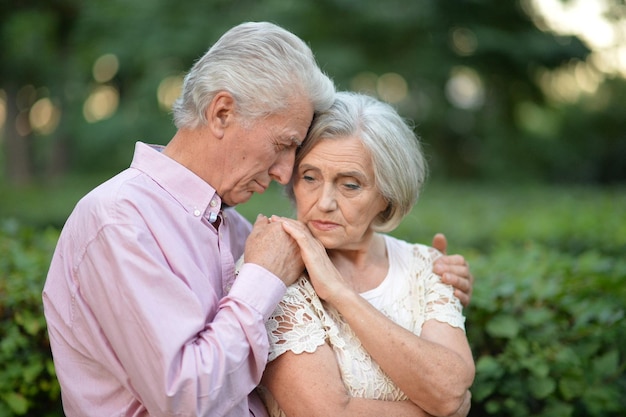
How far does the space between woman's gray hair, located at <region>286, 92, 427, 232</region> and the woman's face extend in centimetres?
3

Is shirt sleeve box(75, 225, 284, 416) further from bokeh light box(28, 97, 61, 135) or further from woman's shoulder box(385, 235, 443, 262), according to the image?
bokeh light box(28, 97, 61, 135)

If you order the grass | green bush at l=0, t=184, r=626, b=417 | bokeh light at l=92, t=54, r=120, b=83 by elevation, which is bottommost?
bokeh light at l=92, t=54, r=120, b=83

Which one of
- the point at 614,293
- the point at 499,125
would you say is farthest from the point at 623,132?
the point at 614,293

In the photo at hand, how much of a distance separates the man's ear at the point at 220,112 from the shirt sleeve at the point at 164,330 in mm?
558

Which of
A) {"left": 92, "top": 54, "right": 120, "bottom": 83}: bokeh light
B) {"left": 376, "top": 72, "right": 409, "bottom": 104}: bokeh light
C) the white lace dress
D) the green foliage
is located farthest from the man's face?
{"left": 92, "top": 54, "right": 120, "bottom": 83}: bokeh light

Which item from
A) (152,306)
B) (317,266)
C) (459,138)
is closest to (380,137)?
(317,266)

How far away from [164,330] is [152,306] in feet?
0.28

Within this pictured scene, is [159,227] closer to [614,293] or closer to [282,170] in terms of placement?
[282,170]

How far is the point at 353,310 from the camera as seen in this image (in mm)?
2527

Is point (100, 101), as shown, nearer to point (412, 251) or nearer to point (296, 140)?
point (412, 251)

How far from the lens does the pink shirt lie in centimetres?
209

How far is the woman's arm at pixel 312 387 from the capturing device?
2381 millimetres

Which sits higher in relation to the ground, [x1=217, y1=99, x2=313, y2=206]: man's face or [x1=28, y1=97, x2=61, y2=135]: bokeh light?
[x1=217, y1=99, x2=313, y2=206]: man's face

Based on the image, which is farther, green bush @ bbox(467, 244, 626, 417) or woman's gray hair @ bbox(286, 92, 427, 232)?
green bush @ bbox(467, 244, 626, 417)
